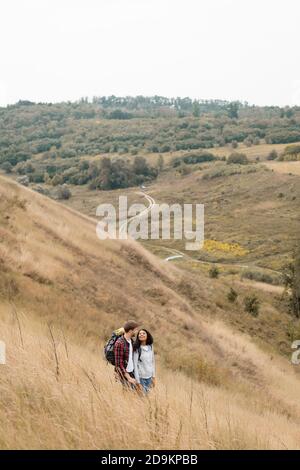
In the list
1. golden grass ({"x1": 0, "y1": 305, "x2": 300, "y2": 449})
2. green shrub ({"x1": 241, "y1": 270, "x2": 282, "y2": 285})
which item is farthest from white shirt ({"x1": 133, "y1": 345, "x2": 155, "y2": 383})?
green shrub ({"x1": 241, "y1": 270, "x2": 282, "y2": 285})

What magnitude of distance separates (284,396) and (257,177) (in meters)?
94.0

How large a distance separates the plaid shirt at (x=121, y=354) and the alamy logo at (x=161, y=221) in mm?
55727

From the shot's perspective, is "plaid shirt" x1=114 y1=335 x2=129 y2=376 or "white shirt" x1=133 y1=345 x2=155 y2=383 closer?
"plaid shirt" x1=114 y1=335 x2=129 y2=376

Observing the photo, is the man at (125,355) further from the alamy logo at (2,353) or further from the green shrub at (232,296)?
the green shrub at (232,296)

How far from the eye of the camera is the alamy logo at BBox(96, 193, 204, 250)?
234 feet

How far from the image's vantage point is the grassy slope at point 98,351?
3840 millimetres

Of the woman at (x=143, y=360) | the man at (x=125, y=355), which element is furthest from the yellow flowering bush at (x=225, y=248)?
the man at (x=125, y=355)

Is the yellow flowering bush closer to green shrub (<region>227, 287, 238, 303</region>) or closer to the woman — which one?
green shrub (<region>227, 287, 238, 303</region>)

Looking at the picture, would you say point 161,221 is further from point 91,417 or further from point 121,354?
point 91,417

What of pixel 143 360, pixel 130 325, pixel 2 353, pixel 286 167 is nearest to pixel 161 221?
pixel 286 167

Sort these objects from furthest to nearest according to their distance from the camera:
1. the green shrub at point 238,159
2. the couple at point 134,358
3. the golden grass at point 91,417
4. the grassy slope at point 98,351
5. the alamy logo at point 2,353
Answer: the green shrub at point 238,159
the couple at point 134,358
the alamy logo at point 2,353
the grassy slope at point 98,351
the golden grass at point 91,417

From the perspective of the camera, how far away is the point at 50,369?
4738 mm

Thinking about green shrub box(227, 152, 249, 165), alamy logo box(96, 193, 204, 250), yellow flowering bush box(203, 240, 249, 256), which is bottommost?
yellow flowering bush box(203, 240, 249, 256)
